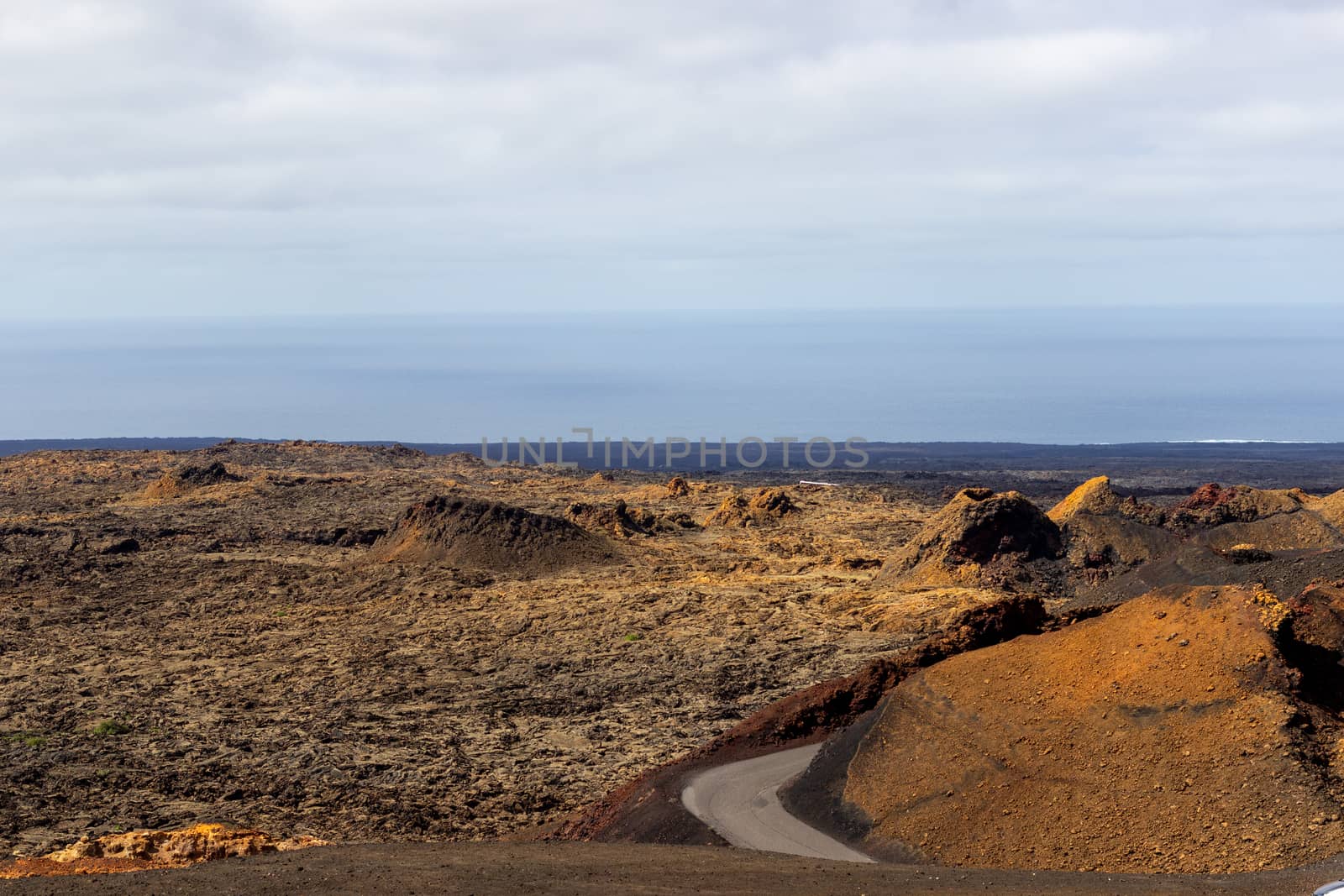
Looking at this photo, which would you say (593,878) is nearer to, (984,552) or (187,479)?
(984,552)

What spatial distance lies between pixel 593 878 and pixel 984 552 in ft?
74.2

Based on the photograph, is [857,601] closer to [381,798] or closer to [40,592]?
[381,798]

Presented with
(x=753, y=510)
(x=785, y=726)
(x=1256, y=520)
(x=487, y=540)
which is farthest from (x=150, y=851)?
(x=753, y=510)

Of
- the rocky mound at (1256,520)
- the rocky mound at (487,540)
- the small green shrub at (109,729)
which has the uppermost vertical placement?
the rocky mound at (1256,520)

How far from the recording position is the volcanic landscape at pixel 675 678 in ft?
45.6

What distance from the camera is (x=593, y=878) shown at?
11.7 meters

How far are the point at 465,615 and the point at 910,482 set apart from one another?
35.0m

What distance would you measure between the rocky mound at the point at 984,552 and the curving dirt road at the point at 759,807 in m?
15.3

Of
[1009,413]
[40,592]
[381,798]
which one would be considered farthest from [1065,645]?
[1009,413]

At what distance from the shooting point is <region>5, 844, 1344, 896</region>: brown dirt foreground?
1112 cm

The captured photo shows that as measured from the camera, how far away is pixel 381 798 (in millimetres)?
17344

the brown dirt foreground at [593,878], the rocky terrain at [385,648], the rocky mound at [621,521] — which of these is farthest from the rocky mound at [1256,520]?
the brown dirt foreground at [593,878]

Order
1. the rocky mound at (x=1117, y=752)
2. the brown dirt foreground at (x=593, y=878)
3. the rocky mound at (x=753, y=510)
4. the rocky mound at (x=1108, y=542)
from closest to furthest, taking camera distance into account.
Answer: the brown dirt foreground at (x=593, y=878), the rocky mound at (x=1117, y=752), the rocky mound at (x=1108, y=542), the rocky mound at (x=753, y=510)

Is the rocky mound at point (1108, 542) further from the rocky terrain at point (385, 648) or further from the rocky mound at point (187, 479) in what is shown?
the rocky mound at point (187, 479)
